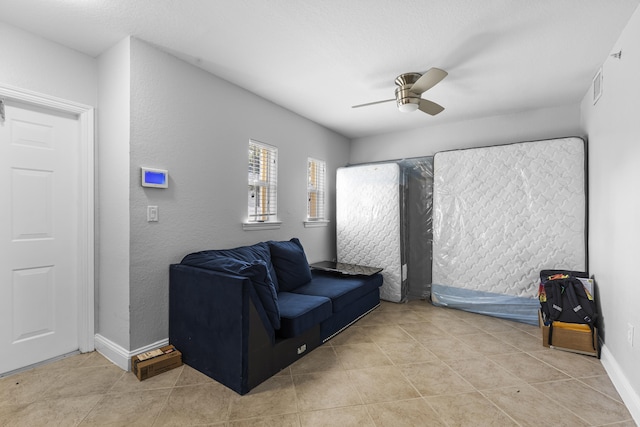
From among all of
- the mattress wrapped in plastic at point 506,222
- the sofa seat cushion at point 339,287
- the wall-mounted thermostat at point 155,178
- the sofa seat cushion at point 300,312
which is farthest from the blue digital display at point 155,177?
the mattress wrapped in plastic at point 506,222

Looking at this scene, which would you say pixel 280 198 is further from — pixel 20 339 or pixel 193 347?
pixel 20 339

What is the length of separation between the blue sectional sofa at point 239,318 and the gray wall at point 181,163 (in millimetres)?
185

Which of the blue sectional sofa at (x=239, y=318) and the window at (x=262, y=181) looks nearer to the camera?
the blue sectional sofa at (x=239, y=318)

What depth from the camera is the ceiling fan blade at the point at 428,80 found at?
7.81ft

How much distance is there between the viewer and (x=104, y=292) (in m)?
2.54

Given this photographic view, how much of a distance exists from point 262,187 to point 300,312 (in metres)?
1.69

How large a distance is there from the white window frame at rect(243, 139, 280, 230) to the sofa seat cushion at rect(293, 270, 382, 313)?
2.84 ft

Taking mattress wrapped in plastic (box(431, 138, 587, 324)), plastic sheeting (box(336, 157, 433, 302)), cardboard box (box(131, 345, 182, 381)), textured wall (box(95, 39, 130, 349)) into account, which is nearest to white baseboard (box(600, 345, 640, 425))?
mattress wrapped in plastic (box(431, 138, 587, 324))

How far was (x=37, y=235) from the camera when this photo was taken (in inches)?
92.7

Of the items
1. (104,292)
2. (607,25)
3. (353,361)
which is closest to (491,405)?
(353,361)

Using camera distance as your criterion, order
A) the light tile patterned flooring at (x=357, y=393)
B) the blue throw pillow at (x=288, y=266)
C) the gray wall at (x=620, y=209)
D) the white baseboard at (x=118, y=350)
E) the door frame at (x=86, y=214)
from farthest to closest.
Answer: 1. the blue throw pillow at (x=288, y=266)
2. the door frame at (x=86, y=214)
3. the white baseboard at (x=118, y=350)
4. the gray wall at (x=620, y=209)
5. the light tile patterned flooring at (x=357, y=393)

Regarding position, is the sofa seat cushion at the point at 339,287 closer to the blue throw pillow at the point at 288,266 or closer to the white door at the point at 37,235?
the blue throw pillow at the point at 288,266

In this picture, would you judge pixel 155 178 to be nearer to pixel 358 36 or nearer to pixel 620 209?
pixel 358 36

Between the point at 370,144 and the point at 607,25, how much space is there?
3.19m
